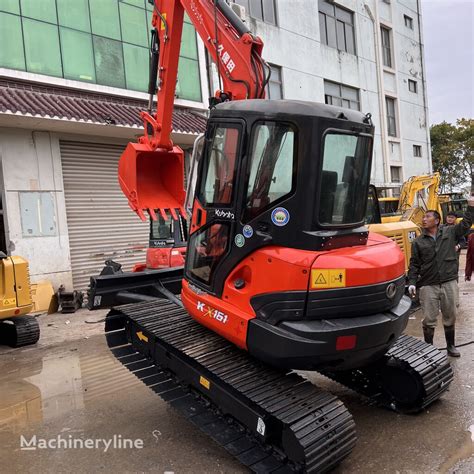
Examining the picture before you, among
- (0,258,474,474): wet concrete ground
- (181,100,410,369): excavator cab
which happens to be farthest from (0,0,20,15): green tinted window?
(181,100,410,369): excavator cab

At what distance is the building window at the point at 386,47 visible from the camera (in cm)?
2134

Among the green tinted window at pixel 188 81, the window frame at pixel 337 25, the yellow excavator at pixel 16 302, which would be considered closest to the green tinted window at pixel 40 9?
the green tinted window at pixel 188 81

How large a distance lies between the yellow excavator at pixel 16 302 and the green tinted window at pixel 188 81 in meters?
7.50

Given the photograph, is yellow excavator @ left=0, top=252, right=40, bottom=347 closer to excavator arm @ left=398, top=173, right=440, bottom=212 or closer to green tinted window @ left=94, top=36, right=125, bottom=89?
green tinted window @ left=94, top=36, right=125, bottom=89

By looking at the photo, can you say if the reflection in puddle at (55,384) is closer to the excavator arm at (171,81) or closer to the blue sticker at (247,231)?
the excavator arm at (171,81)

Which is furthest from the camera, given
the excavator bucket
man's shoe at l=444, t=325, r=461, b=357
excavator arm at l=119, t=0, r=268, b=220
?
man's shoe at l=444, t=325, r=461, b=357

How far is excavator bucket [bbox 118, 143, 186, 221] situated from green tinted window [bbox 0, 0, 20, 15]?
21.4ft

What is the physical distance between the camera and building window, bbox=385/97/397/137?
21375 mm

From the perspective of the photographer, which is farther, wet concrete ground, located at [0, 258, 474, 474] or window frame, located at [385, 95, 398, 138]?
window frame, located at [385, 95, 398, 138]

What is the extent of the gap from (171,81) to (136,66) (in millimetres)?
7447

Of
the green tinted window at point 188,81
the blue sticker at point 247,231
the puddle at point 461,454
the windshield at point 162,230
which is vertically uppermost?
the green tinted window at point 188,81

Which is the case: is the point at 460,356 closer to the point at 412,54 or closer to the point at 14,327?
the point at 14,327

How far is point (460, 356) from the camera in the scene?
18.4 feet

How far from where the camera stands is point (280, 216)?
10.8 ft
